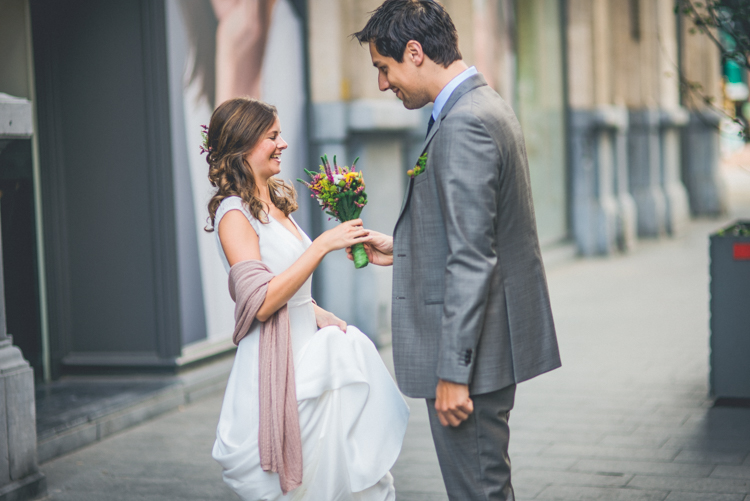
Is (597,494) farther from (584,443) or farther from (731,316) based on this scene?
(731,316)

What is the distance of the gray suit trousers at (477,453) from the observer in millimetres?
2764

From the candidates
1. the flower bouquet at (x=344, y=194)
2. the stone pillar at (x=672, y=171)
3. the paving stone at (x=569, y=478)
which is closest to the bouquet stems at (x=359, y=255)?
the flower bouquet at (x=344, y=194)

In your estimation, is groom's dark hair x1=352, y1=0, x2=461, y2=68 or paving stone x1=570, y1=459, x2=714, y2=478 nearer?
groom's dark hair x1=352, y1=0, x2=461, y2=68

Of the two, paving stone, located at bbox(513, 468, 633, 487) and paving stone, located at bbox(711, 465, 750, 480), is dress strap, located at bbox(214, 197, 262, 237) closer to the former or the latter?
paving stone, located at bbox(513, 468, 633, 487)

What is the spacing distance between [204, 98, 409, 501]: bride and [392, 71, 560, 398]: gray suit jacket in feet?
1.21

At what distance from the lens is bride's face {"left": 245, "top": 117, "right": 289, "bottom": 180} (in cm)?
329

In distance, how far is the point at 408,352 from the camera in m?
2.81

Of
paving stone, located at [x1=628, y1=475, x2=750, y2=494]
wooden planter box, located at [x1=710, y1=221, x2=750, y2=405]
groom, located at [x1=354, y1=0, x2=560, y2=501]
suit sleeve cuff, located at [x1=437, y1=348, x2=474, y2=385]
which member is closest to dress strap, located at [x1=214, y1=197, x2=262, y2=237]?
groom, located at [x1=354, y1=0, x2=560, y2=501]

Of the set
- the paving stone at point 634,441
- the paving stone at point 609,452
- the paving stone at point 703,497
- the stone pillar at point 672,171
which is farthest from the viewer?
the stone pillar at point 672,171

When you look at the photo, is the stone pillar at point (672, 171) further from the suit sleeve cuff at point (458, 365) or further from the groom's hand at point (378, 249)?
the suit sleeve cuff at point (458, 365)

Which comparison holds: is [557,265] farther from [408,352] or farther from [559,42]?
[408,352]

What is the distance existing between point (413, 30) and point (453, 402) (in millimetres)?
1097

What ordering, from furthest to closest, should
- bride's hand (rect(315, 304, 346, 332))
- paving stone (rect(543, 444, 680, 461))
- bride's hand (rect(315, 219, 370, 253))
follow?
paving stone (rect(543, 444, 680, 461)) → bride's hand (rect(315, 304, 346, 332)) → bride's hand (rect(315, 219, 370, 253))

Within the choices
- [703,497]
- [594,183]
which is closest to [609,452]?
[703,497]
